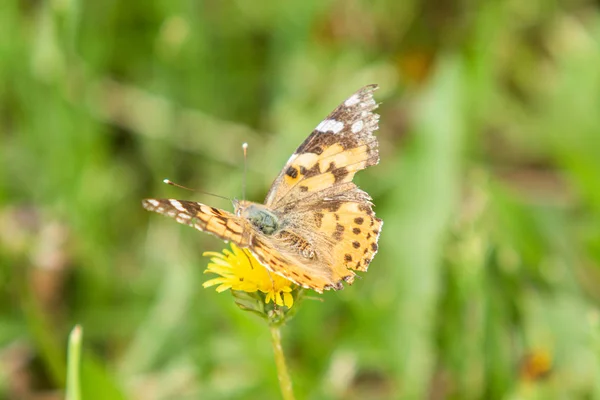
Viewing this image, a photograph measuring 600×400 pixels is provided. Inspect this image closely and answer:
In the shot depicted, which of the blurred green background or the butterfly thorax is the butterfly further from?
the blurred green background

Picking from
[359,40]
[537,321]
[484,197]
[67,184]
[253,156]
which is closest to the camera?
[537,321]

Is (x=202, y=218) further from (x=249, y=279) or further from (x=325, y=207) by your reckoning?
(x=325, y=207)

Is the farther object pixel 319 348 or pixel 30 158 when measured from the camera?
pixel 30 158

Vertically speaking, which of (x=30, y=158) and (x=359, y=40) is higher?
(x=359, y=40)

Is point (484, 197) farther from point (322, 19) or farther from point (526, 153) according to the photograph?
point (322, 19)

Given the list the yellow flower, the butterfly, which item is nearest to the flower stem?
the yellow flower

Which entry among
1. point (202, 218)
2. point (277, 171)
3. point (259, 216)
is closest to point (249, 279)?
point (202, 218)

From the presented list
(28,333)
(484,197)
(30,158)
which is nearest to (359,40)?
(484,197)
